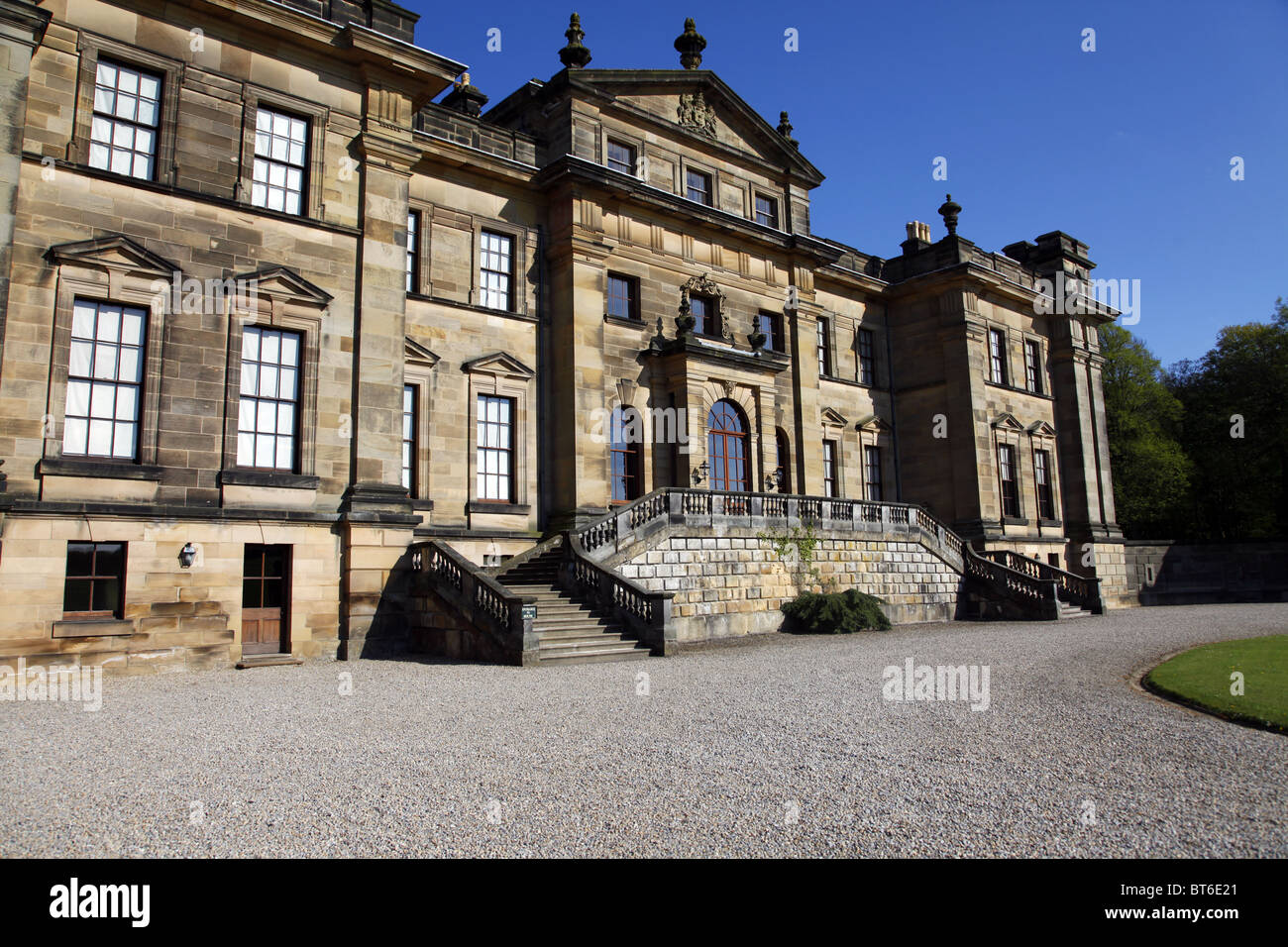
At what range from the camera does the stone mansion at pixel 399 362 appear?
13961mm

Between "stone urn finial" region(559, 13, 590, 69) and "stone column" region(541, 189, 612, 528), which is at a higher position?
"stone urn finial" region(559, 13, 590, 69)

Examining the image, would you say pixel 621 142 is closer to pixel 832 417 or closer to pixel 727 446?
pixel 727 446

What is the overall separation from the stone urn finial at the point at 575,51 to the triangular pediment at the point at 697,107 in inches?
22.1

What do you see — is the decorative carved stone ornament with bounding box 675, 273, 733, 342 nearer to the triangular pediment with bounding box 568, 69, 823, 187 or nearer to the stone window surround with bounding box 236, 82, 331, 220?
the triangular pediment with bounding box 568, 69, 823, 187

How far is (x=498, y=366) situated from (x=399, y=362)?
3984mm

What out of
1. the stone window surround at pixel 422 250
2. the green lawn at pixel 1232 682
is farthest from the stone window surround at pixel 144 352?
the green lawn at pixel 1232 682

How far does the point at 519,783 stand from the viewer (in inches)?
250

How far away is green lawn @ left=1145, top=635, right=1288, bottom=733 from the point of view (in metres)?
8.52

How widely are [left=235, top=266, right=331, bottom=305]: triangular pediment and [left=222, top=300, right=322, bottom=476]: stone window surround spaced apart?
14 centimetres

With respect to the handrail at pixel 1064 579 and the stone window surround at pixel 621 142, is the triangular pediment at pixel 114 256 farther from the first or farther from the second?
the handrail at pixel 1064 579

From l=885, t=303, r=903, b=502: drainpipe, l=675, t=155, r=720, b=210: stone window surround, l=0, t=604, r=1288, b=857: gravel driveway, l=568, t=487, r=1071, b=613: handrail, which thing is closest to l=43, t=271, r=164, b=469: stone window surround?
l=0, t=604, r=1288, b=857: gravel driveway

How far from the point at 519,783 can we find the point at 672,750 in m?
1.62

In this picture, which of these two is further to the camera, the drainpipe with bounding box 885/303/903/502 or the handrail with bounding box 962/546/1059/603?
the drainpipe with bounding box 885/303/903/502
